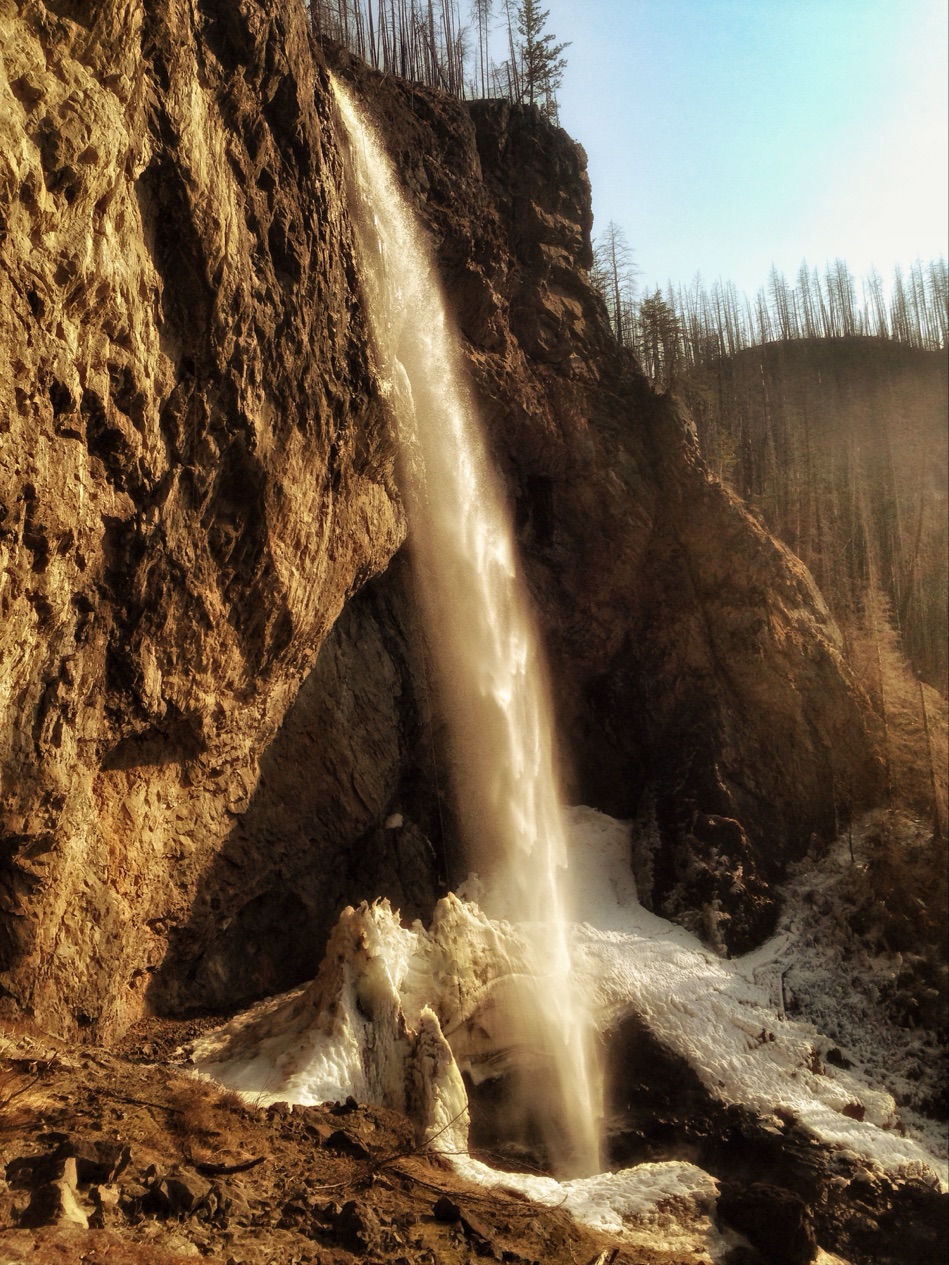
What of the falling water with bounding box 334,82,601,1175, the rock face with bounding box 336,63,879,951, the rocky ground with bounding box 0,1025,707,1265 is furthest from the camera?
the rock face with bounding box 336,63,879,951

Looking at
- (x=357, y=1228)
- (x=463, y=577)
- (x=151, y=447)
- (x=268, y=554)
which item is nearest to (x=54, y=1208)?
(x=357, y=1228)

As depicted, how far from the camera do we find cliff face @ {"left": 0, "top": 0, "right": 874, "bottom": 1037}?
7.97 meters

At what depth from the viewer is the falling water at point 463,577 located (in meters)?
16.8

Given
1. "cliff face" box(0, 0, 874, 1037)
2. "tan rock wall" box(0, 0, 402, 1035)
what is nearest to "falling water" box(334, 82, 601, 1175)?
"cliff face" box(0, 0, 874, 1037)

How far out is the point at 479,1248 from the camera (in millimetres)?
7031

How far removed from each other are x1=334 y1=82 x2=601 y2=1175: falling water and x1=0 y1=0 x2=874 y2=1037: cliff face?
0.82 meters

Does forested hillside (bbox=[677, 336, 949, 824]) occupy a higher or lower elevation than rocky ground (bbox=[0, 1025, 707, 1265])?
higher

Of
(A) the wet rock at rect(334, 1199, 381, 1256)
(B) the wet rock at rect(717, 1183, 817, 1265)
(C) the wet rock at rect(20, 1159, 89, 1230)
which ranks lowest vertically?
(B) the wet rock at rect(717, 1183, 817, 1265)

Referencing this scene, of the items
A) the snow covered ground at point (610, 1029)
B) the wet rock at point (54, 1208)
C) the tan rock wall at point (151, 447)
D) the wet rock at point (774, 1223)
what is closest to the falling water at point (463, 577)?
the snow covered ground at point (610, 1029)

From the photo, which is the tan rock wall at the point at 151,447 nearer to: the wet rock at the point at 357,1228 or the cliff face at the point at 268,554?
the cliff face at the point at 268,554

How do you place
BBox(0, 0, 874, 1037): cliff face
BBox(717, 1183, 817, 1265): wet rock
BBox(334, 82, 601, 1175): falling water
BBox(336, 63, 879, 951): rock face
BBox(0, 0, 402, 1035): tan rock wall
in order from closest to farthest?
BBox(0, 0, 402, 1035): tan rock wall, BBox(0, 0, 874, 1037): cliff face, BBox(717, 1183, 817, 1265): wet rock, BBox(334, 82, 601, 1175): falling water, BBox(336, 63, 879, 951): rock face

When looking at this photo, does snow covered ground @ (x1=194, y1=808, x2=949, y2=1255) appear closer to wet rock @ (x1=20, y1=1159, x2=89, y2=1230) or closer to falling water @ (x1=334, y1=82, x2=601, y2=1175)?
falling water @ (x1=334, y1=82, x2=601, y2=1175)

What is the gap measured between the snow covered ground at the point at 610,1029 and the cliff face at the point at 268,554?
1.25 m

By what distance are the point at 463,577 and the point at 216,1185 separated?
508 inches
